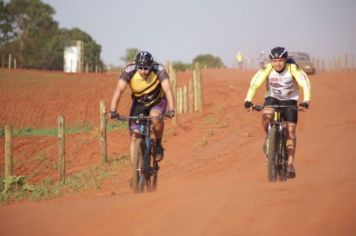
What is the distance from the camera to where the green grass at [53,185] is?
46.6 feet

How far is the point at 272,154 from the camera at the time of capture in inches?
388

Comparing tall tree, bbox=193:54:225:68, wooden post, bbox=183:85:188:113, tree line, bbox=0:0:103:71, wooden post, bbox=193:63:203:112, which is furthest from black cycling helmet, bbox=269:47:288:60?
tall tree, bbox=193:54:225:68

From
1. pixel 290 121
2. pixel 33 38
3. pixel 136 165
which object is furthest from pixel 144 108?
pixel 33 38

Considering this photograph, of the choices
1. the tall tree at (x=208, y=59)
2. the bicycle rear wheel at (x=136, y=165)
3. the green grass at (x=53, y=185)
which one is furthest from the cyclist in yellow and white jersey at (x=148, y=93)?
the tall tree at (x=208, y=59)

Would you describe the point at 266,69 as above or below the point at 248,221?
above

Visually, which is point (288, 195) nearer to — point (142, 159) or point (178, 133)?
point (142, 159)

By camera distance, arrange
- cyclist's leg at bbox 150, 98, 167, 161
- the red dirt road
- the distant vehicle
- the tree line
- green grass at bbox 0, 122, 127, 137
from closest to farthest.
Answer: the red dirt road
cyclist's leg at bbox 150, 98, 167, 161
green grass at bbox 0, 122, 127, 137
the distant vehicle
the tree line

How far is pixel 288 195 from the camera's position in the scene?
23.0ft

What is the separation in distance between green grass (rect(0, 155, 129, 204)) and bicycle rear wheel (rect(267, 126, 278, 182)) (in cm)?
571

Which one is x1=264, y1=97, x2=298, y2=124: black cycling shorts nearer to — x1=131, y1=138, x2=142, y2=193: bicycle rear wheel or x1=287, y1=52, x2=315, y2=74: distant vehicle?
x1=131, y1=138, x2=142, y2=193: bicycle rear wheel

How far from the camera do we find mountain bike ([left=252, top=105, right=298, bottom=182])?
32.3ft

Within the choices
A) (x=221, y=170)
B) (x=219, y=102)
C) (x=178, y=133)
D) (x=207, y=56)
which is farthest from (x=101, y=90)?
(x=207, y=56)

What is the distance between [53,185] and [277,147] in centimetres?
747

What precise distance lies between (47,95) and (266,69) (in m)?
32.5
